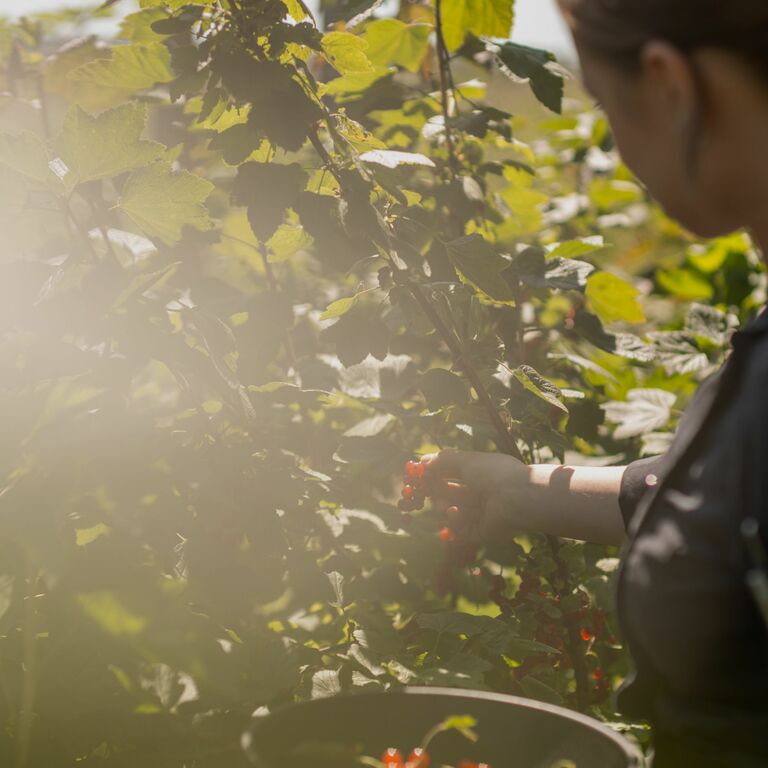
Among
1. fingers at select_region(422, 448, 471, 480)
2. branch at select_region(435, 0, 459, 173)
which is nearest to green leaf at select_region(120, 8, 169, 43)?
branch at select_region(435, 0, 459, 173)

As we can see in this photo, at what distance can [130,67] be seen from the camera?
1.59m

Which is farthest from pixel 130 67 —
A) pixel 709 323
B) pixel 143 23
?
pixel 709 323

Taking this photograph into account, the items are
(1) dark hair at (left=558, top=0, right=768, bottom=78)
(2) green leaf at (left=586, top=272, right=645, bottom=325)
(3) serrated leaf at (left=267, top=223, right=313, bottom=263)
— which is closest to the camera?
(1) dark hair at (left=558, top=0, right=768, bottom=78)

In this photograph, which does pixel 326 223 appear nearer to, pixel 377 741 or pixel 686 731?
pixel 377 741

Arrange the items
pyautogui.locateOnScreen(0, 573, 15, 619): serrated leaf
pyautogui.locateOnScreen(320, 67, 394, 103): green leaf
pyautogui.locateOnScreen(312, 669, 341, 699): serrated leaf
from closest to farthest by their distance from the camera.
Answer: pyautogui.locateOnScreen(0, 573, 15, 619): serrated leaf, pyautogui.locateOnScreen(312, 669, 341, 699): serrated leaf, pyautogui.locateOnScreen(320, 67, 394, 103): green leaf

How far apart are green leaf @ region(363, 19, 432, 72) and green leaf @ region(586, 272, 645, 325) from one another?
0.54 metres

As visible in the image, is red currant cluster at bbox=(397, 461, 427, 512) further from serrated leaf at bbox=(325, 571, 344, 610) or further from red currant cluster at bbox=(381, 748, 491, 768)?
red currant cluster at bbox=(381, 748, 491, 768)

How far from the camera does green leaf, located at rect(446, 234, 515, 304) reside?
1498mm

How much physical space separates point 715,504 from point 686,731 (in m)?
0.23

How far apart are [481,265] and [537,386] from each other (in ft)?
0.67

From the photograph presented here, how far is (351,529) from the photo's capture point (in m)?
1.83

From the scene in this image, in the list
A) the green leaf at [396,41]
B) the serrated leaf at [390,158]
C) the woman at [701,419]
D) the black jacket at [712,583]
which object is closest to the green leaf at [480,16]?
the green leaf at [396,41]

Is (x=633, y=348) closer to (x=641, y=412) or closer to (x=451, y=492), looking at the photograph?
(x=641, y=412)

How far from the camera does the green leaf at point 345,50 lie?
1430 millimetres
